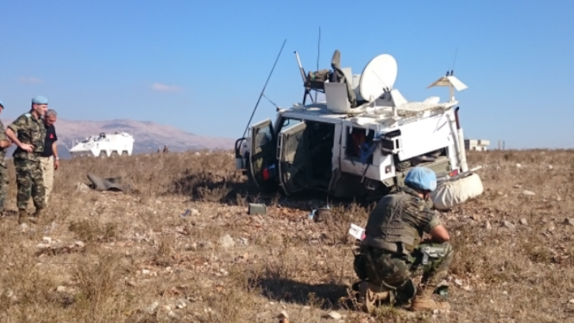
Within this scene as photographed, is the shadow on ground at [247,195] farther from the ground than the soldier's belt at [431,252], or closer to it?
closer to it

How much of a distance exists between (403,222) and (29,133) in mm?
5623

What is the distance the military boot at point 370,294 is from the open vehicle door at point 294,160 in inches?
212

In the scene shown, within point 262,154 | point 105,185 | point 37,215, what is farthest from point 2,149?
point 105,185

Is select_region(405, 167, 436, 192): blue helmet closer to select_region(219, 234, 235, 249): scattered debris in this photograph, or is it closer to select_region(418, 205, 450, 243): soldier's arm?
select_region(418, 205, 450, 243): soldier's arm

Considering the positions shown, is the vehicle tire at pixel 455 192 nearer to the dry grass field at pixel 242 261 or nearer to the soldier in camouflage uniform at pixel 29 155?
the dry grass field at pixel 242 261

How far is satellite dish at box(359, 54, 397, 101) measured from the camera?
10.4 m

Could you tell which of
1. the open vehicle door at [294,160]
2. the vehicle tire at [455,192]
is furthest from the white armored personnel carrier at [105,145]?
the vehicle tire at [455,192]

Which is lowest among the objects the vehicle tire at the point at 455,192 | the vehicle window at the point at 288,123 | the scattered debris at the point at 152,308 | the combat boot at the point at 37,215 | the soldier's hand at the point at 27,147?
the scattered debris at the point at 152,308

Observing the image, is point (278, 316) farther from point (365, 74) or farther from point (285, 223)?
point (365, 74)

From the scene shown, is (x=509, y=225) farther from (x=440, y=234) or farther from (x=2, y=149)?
(x=2, y=149)

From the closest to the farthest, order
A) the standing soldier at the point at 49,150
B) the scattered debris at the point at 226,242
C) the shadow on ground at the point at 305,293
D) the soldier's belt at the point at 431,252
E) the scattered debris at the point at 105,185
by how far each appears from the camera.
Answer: the soldier's belt at the point at 431,252, the shadow on ground at the point at 305,293, the scattered debris at the point at 226,242, the standing soldier at the point at 49,150, the scattered debris at the point at 105,185

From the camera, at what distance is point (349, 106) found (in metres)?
10.3

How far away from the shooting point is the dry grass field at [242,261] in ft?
15.7

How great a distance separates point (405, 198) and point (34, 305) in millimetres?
2990
